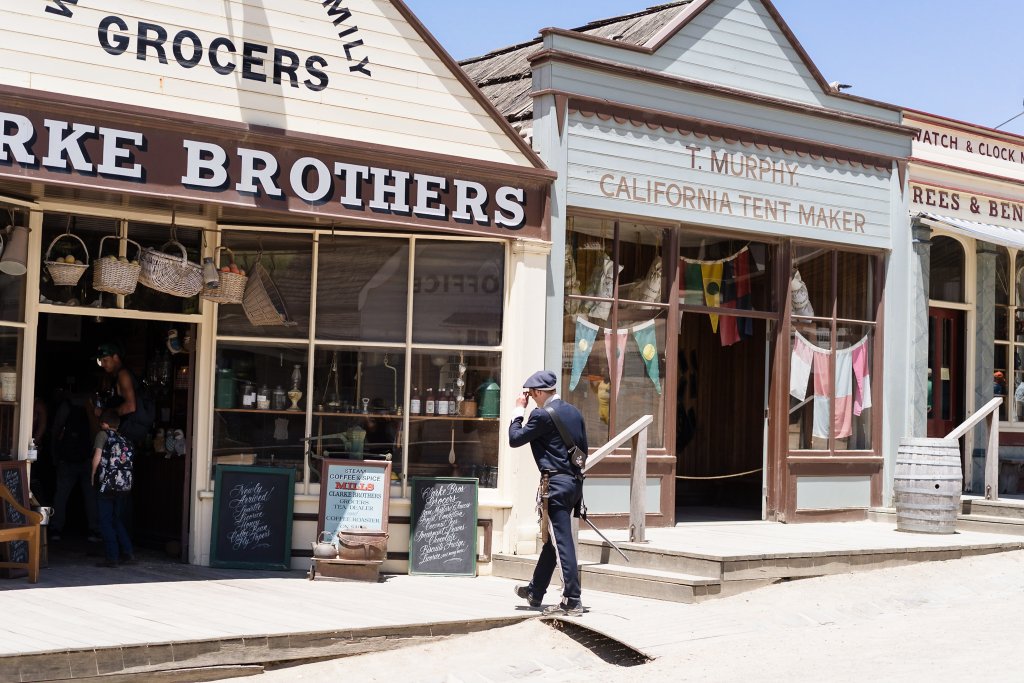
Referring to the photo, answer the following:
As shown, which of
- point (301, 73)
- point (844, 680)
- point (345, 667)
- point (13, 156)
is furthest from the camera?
point (301, 73)

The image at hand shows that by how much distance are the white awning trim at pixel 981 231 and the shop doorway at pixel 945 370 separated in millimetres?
1406

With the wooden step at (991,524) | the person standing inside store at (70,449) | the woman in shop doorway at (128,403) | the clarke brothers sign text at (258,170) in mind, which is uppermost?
the clarke brothers sign text at (258,170)

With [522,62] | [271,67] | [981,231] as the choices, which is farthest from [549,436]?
[981,231]

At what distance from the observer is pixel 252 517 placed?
10.7 m

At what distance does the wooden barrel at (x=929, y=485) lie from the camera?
12375 millimetres

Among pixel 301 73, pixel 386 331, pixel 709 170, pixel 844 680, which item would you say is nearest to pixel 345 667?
pixel 844 680

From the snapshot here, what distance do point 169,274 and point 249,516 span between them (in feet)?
7.03

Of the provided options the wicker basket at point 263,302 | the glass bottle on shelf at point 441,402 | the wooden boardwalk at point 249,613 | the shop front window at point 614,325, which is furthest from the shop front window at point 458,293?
the wooden boardwalk at point 249,613

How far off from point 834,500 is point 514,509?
4.20 m

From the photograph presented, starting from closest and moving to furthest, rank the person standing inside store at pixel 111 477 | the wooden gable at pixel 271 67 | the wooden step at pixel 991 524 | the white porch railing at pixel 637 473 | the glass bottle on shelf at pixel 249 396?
the wooden gable at pixel 271 67 → the person standing inside store at pixel 111 477 → the white porch railing at pixel 637 473 → the glass bottle on shelf at pixel 249 396 → the wooden step at pixel 991 524

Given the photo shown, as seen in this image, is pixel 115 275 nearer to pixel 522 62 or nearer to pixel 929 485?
pixel 522 62

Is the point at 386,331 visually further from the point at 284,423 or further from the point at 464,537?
the point at 464,537

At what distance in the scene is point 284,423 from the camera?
11.0 meters

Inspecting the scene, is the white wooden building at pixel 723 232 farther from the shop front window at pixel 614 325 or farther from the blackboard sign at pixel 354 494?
the blackboard sign at pixel 354 494
